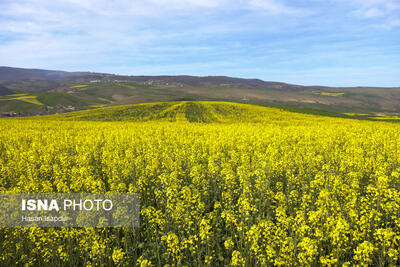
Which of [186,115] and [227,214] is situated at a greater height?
[186,115]

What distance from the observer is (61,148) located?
54.7ft

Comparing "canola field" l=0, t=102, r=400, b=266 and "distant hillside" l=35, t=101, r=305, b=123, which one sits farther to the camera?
"distant hillside" l=35, t=101, r=305, b=123

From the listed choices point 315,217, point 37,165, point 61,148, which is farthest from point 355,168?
point 61,148

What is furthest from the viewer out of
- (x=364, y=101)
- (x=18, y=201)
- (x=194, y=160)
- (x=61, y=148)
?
(x=364, y=101)

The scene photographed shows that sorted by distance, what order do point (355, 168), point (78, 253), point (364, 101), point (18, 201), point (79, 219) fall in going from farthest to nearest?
point (364, 101)
point (355, 168)
point (18, 201)
point (78, 253)
point (79, 219)

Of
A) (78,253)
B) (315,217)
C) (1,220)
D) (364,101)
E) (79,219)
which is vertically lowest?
(78,253)

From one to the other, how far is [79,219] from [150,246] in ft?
7.92

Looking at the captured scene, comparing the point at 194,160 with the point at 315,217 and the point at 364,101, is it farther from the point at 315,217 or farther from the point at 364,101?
the point at 364,101

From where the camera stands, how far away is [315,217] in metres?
5.40

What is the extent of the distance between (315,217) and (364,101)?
9292 inches

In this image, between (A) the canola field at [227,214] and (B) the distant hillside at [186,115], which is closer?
(A) the canola field at [227,214]

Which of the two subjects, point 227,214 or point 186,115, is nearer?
point 227,214

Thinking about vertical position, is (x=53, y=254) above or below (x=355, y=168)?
below

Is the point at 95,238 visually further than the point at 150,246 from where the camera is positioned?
No
